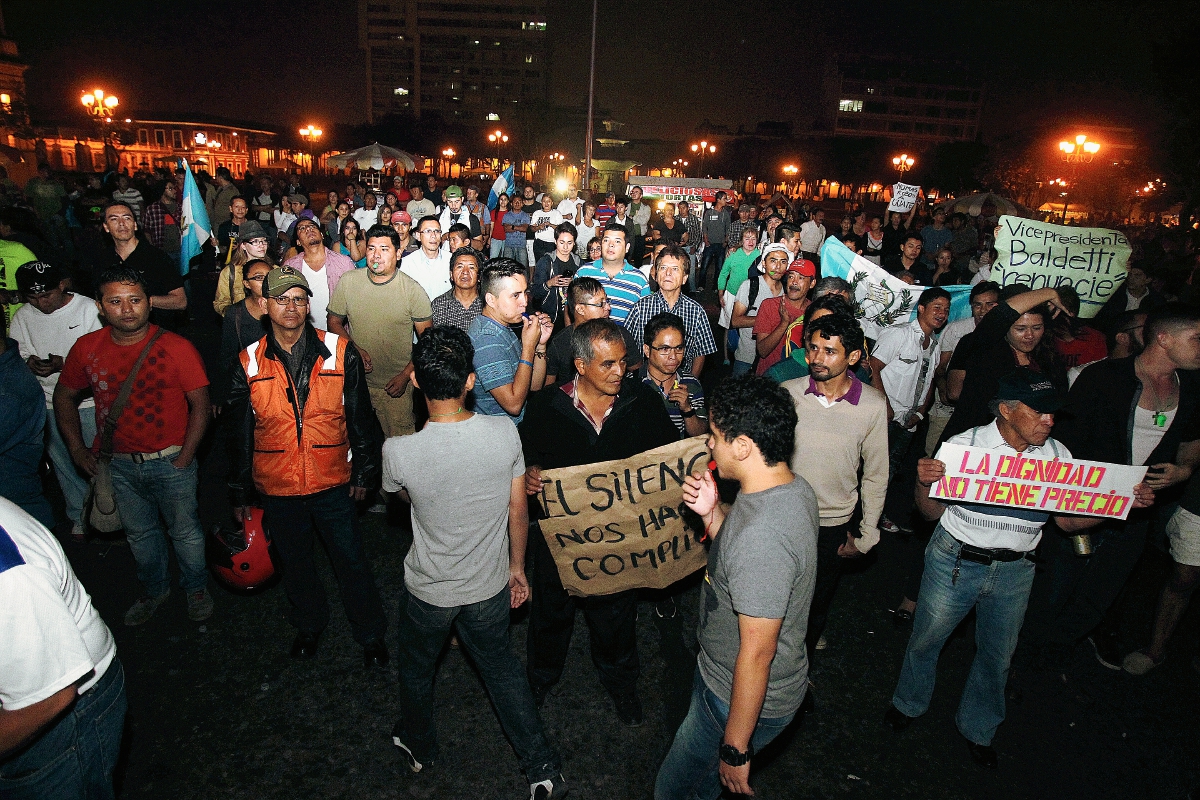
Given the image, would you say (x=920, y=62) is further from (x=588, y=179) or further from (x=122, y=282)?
(x=122, y=282)

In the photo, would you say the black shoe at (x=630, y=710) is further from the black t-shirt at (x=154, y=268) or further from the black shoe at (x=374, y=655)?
the black t-shirt at (x=154, y=268)

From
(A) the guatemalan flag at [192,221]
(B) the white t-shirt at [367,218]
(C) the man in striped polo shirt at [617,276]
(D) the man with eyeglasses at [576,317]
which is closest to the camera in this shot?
(D) the man with eyeglasses at [576,317]

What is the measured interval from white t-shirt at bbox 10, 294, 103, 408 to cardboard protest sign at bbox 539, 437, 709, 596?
378 cm

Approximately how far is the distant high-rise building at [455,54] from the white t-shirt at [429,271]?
146m

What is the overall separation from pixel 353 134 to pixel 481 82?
7099 centimetres

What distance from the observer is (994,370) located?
4.32 meters

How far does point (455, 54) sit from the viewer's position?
5679 inches

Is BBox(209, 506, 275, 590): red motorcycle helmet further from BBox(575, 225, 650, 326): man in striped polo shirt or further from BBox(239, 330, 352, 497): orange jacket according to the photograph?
BBox(575, 225, 650, 326): man in striped polo shirt

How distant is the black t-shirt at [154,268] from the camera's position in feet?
20.7

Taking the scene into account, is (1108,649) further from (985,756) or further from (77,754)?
(77,754)

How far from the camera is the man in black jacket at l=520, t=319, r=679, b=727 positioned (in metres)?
3.38

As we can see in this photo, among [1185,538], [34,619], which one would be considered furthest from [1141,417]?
[34,619]

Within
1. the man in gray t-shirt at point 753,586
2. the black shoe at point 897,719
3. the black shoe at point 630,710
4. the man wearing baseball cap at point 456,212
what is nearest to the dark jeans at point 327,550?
the black shoe at point 630,710

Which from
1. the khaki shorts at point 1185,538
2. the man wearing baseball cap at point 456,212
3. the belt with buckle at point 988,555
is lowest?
the khaki shorts at point 1185,538
